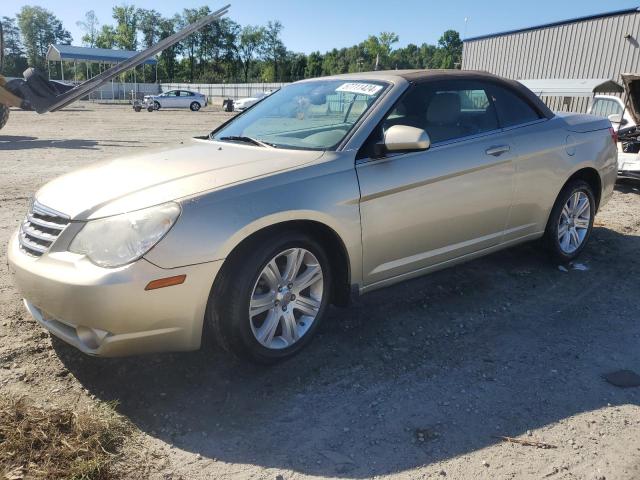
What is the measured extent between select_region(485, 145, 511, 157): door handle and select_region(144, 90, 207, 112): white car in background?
3958cm

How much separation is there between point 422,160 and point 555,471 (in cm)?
204

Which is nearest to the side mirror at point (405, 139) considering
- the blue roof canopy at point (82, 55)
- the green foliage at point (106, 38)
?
the blue roof canopy at point (82, 55)

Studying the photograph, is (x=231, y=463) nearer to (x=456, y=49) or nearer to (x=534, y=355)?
(x=534, y=355)

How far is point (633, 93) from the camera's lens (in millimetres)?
8727

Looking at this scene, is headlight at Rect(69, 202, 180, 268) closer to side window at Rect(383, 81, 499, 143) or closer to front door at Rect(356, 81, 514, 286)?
front door at Rect(356, 81, 514, 286)

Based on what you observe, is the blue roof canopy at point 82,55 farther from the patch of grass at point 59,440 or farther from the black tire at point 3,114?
the patch of grass at point 59,440

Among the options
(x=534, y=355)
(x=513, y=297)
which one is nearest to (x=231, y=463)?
(x=534, y=355)

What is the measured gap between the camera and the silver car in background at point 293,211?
2701 millimetres

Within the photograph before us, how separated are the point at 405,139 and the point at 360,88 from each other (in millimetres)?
756

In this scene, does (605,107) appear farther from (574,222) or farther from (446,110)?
(446,110)

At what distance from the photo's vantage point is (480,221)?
13.3 feet

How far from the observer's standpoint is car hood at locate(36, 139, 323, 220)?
284 cm

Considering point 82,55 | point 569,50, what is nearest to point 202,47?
point 82,55

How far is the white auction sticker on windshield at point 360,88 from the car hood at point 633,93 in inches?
250
